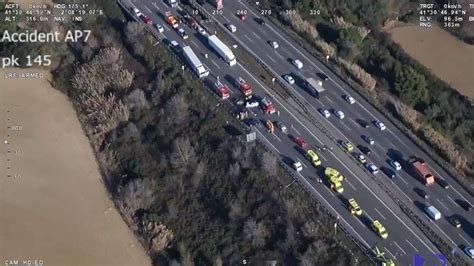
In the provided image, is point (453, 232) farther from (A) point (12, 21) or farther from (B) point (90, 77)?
(A) point (12, 21)

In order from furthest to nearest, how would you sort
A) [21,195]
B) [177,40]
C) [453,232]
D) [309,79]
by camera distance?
[177,40] → [309,79] → [21,195] → [453,232]

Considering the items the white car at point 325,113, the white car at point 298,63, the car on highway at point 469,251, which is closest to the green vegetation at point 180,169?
the white car at point 325,113

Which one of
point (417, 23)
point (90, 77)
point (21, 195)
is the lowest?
point (21, 195)

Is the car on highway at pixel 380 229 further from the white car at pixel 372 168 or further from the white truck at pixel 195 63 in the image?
the white truck at pixel 195 63

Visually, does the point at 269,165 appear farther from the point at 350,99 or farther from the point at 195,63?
the point at 195,63

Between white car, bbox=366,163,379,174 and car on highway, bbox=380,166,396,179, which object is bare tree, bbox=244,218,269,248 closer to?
white car, bbox=366,163,379,174

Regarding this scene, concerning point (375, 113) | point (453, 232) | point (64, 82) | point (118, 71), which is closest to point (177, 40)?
point (118, 71)
